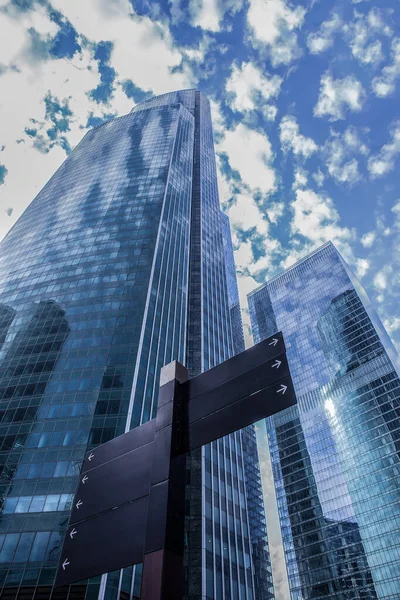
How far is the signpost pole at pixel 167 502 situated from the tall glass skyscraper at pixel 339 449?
9837 centimetres

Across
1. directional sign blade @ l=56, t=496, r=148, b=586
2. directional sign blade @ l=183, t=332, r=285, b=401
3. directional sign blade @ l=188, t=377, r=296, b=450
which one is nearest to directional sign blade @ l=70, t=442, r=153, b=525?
directional sign blade @ l=56, t=496, r=148, b=586

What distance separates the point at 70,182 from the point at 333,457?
88.9 m

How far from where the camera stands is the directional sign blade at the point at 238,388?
6316mm

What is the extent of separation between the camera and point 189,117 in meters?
130

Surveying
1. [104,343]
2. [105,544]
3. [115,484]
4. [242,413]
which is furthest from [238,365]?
[104,343]

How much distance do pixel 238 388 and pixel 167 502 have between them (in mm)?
1866

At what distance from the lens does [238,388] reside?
6477 mm

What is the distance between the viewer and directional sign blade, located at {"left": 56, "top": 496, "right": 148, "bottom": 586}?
5.80 metres

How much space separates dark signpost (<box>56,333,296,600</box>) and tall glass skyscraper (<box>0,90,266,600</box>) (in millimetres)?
34231

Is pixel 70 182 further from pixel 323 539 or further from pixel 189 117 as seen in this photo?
pixel 323 539

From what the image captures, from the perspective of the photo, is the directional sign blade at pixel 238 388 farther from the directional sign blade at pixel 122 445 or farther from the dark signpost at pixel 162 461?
the directional sign blade at pixel 122 445

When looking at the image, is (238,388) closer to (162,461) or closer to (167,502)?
(162,461)

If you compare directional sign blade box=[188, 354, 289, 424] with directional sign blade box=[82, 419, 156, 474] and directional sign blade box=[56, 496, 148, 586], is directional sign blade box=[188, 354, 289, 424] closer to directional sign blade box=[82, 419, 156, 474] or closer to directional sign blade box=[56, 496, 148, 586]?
directional sign blade box=[82, 419, 156, 474]

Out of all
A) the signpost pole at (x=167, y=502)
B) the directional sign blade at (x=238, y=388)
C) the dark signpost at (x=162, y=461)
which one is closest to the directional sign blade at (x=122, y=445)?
the dark signpost at (x=162, y=461)
